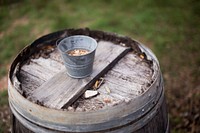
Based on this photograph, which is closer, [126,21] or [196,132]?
[196,132]

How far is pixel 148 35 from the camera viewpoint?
488 cm

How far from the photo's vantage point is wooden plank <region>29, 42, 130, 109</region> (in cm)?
203

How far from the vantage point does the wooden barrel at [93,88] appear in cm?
186

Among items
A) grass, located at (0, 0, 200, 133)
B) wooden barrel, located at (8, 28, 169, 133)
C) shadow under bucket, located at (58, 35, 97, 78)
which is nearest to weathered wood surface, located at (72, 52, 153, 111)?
wooden barrel, located at (8, 28, 169, 133)

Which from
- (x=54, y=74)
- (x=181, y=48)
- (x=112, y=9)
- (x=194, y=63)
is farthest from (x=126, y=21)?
(x=54, y=74)

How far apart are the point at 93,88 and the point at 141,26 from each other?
10.3ft

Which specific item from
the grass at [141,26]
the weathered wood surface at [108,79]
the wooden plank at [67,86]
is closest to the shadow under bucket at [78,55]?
the wooden plank at [67,86]

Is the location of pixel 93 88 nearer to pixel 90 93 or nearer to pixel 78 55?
pixel 90 93

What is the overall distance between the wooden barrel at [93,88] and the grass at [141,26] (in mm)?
1581

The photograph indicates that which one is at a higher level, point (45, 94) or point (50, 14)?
point (45, 94)

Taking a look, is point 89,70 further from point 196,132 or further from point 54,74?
point 196,132

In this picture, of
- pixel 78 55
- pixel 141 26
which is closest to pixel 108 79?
pixel 78 55

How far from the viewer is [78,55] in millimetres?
2129

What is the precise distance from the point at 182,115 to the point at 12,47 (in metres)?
2.66
